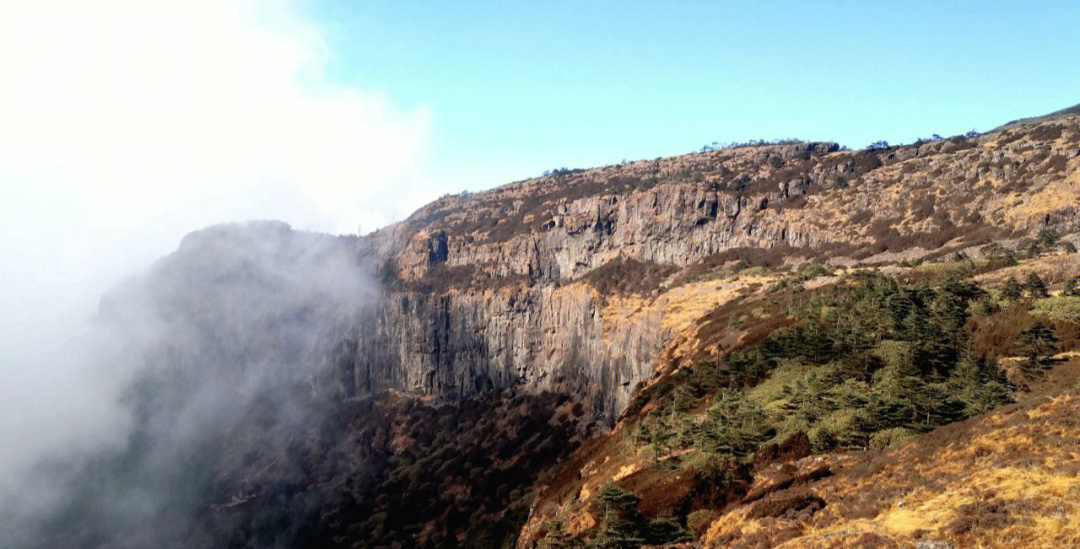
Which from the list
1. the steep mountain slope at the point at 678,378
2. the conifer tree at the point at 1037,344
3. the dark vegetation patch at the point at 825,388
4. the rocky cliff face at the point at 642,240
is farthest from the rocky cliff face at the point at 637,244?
the conifer tree at the point at 1037,344

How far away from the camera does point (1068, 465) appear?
888 inches

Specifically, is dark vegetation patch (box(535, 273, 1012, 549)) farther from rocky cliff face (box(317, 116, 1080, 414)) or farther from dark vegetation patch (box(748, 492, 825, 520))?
rocky cliff face (box(317, 116, 1080, 414))

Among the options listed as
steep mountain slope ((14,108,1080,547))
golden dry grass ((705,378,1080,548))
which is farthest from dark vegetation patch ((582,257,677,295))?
golden dry grass ((705,378,1080,548))

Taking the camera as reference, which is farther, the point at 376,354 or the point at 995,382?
the point at 376,354

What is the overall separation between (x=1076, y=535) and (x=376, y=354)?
533 ft

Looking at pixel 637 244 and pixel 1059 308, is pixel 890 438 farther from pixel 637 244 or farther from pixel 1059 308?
pixel 637 244

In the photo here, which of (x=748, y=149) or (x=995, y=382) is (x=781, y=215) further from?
(x=995, y=382)

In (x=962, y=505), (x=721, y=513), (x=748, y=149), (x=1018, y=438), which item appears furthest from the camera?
(x=748, y=149)

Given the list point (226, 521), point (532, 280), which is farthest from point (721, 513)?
point (226, 521)

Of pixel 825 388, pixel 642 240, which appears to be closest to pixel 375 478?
pixel 642 240

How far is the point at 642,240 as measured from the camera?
134625 millimetres

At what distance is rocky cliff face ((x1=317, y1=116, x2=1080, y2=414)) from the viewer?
3752 inches

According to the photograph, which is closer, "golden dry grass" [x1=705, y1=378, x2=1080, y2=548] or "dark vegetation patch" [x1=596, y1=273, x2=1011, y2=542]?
"golden dry grass" [x1=705, y1=378, x2=1080, y2=548]

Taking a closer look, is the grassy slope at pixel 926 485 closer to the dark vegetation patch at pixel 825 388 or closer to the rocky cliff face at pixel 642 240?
the dark vegetation patch at pixel 825 388
